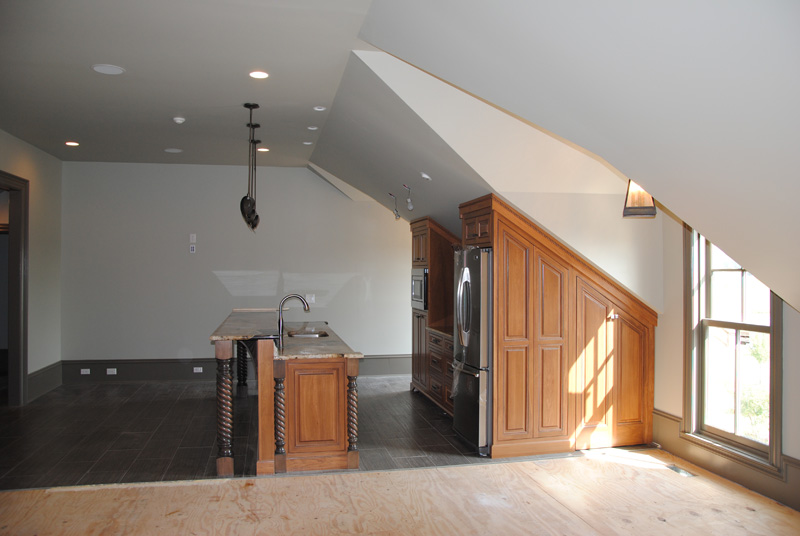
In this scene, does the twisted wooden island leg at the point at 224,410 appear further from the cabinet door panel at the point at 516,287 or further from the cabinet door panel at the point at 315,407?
the cabinet door panel at the point at 516,287

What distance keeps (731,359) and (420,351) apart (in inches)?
136

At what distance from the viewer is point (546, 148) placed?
4.28m

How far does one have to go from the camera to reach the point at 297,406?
4.25 meters

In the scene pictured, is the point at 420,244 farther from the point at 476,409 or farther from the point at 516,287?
the point at 476,409

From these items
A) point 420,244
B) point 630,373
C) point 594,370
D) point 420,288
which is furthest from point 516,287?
point 420,244

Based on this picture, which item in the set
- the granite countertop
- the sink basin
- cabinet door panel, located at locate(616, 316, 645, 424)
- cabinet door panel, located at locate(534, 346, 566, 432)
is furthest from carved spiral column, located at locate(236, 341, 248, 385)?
cabinet door panel, located at locate(616, 316, 645, 424)

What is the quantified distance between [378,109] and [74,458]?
3.59 meters

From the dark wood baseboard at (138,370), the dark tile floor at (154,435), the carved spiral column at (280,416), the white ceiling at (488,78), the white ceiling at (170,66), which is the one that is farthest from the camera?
the dark wood baseboard at (138,370)

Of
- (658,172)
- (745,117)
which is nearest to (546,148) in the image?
(658,172)

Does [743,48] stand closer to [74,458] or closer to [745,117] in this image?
[745,117]

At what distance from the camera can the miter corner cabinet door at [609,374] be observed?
4.82 meters

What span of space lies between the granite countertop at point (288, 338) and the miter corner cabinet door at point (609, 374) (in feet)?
6.35

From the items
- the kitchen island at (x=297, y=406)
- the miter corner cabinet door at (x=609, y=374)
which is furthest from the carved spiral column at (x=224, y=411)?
the miter corner cabinet door at (x=609, y=374)

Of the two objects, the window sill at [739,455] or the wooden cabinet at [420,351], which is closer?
the window sill at [739,455]
